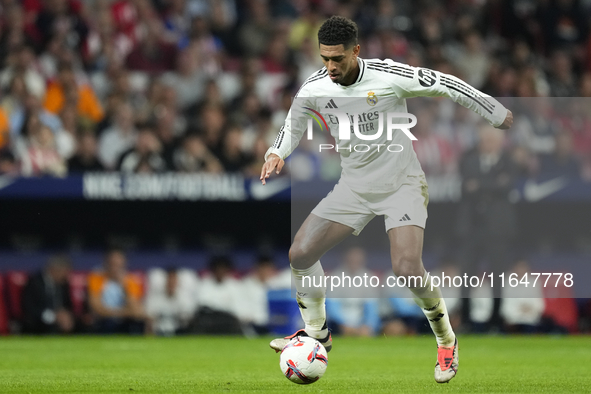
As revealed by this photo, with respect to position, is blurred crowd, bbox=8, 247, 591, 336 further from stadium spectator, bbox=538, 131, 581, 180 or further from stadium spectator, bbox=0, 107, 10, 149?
stadium spectator, bbox=0, 107, 10, 149

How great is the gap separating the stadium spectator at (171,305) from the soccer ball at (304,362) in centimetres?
587

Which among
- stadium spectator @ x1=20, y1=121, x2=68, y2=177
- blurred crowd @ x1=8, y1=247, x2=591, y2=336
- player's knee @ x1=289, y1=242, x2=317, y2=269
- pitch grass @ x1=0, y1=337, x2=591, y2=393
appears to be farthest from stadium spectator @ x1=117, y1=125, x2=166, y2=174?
player's knee @ x1=289, y1=242, x2=317, y2=269

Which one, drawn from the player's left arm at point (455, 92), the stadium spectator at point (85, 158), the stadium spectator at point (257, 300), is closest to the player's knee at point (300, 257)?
the player's left arm at point (455, 92)

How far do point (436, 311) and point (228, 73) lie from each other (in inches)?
318

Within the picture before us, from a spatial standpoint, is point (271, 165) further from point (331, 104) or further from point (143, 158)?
point (143, 158)

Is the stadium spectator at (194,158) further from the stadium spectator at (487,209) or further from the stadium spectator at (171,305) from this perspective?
the stadium spectator at (487,209)

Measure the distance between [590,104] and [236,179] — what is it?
515 centimetres

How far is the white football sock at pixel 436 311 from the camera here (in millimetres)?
6789

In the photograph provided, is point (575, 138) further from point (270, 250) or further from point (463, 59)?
point (270, 250)

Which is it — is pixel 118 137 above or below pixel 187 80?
below

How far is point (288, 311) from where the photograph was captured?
12.1 metres

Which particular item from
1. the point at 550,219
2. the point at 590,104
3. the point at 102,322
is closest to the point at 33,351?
the point at 102,322

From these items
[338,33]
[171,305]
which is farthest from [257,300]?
[338,33]

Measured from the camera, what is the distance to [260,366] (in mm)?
8383
